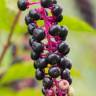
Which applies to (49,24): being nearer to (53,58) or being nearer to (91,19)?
(53,58)

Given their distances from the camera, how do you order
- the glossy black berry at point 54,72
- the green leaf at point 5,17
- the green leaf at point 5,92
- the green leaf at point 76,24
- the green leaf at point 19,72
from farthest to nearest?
the green leaf at point 5,92 → the green leaf at point 19,72 → the green leaf at point 5,17 → the green leaf at point 76,24 → the glossy black berry at point 54,72

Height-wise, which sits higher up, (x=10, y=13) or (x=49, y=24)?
(x=10, y=13)

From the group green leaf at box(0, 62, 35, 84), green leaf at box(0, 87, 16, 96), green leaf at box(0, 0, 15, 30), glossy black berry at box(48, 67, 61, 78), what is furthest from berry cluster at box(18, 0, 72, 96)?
green leaf at box(0, 87, 16, 96)

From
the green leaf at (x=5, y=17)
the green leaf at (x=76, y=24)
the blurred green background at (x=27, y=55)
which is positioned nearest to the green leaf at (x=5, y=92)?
the blurred green background at (x=27, y=55)

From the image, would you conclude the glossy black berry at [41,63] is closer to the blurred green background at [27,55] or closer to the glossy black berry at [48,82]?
the glossy black berry at [48,82]

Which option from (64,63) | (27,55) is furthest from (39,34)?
(27,55)

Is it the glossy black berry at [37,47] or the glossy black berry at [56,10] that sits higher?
the glossy black berry at [56,10]

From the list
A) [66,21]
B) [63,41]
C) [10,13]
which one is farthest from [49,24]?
[10,13]

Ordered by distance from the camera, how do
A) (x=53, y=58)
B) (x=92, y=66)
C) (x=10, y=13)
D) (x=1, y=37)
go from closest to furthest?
1. (x=53, y=58)
2. (x=10, y=13)
3. (x=1, y=37)
4. (x=92, y=66)
